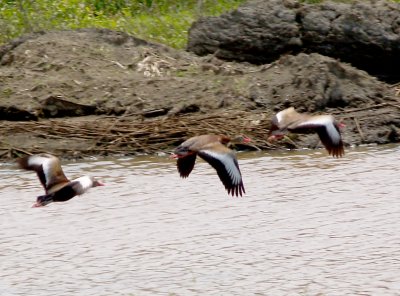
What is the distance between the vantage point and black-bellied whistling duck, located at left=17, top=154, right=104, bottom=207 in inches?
324

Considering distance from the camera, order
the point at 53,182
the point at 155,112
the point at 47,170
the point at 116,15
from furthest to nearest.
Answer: the point at 116,15 < the point at 155,112 < the point at 47,170 < the point at 53,182

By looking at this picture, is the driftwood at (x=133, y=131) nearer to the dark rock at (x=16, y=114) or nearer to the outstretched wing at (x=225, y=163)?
the dark rock at (x=16, y=114)

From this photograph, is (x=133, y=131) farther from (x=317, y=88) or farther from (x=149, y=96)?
(x=317, y=88)

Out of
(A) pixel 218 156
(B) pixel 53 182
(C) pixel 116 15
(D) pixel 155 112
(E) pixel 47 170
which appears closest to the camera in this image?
(A) pixel 218 156

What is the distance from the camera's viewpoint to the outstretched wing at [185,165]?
8906 mm

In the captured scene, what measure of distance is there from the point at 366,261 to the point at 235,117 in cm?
470

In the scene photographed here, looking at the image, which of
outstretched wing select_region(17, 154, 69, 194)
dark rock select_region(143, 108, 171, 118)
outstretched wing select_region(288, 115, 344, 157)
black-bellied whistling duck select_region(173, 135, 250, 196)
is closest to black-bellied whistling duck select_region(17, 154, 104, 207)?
outstretched wing select_region(17, 154, 69, 194)

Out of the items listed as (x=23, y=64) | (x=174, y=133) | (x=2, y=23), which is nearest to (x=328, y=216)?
(x=174, y=133)

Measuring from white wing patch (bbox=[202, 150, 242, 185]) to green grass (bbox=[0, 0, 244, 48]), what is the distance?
818 centimetres

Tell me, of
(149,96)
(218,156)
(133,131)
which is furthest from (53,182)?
(149,96)

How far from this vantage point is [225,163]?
8320mm

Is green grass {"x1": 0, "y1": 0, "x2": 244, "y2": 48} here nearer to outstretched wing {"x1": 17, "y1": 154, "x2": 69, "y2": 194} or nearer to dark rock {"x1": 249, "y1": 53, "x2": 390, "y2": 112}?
dark rock {"x1": 249, "y1": 53, "x2": 390, "y2": 112}

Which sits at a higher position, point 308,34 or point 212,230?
point 308,34

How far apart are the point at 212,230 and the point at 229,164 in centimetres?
186
